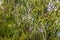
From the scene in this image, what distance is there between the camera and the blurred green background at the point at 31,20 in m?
3.16

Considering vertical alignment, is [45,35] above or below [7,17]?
below

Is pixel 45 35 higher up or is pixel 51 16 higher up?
pixel 51 16

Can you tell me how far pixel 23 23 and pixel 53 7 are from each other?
1.48 feet

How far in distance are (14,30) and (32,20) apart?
28cm

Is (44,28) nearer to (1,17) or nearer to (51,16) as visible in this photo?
(51,16)

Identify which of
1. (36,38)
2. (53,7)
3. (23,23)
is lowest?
(36,38)

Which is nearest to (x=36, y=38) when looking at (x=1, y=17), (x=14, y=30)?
(x=14, y=30)

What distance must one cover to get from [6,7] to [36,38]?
577 millimetres

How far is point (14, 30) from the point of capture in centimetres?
322

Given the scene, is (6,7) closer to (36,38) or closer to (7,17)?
(7,17)

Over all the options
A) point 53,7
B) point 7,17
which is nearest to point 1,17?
point 7,17

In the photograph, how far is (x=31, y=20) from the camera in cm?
316

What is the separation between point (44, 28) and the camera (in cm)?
316

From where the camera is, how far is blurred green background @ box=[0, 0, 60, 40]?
10.4ft
